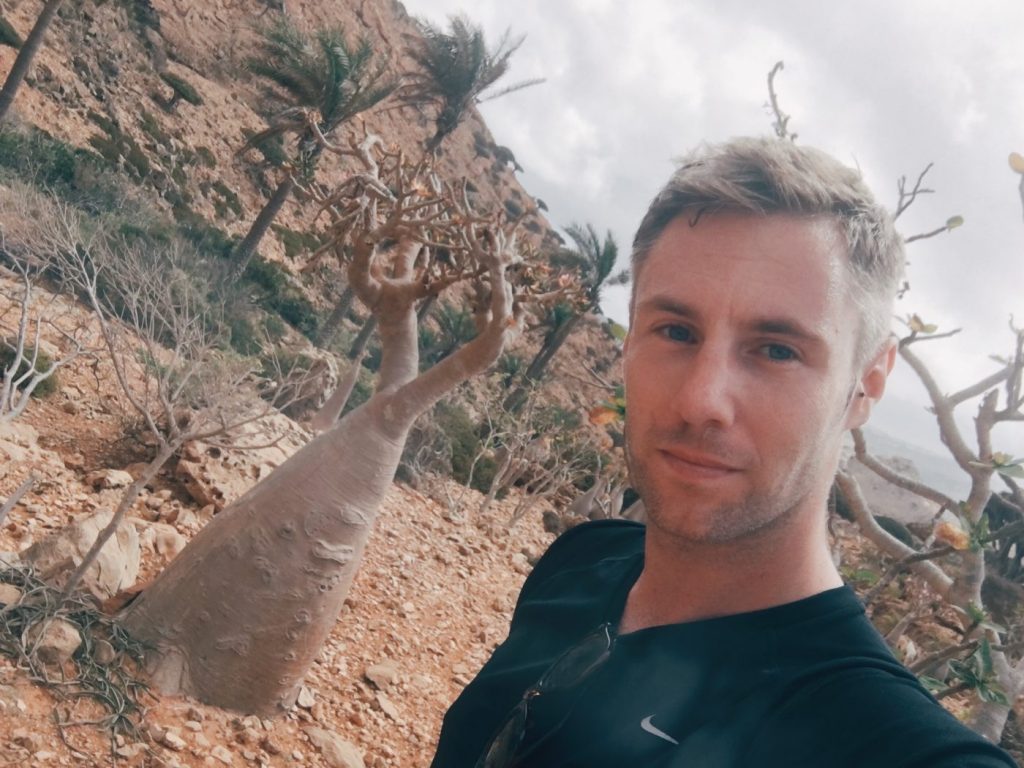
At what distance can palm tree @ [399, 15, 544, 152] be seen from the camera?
12414 millimetres

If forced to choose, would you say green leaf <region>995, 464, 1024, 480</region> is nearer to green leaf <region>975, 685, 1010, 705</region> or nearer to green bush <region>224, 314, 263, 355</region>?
green leaf <region>975, 685, 1010, 705</region>

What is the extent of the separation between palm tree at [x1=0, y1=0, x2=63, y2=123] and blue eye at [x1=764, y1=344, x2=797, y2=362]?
12417 millimetres

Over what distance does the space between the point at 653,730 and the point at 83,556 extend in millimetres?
3449

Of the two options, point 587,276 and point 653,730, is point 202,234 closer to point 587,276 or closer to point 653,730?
point 587,276

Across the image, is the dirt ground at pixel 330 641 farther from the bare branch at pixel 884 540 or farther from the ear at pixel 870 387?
the ear at pixel 870 387

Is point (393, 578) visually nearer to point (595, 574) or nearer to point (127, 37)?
point (595, 574)

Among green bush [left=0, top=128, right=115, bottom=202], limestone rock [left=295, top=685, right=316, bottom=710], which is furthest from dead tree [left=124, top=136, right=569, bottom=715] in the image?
green bush [left=0, top=128, right=115, bottom=202]

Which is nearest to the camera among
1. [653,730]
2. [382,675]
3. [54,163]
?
[653,730]

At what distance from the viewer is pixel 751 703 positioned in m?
0.79

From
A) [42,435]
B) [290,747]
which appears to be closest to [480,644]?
[290,747]

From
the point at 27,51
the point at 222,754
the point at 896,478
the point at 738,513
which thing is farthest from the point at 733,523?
the point at 27,51

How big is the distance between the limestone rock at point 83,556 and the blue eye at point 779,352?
349cm

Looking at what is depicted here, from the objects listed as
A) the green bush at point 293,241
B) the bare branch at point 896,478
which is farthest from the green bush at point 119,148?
the bare branch at point 896,478

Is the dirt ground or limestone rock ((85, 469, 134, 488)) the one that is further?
limestone rock ((85, 469, 134, 488))
